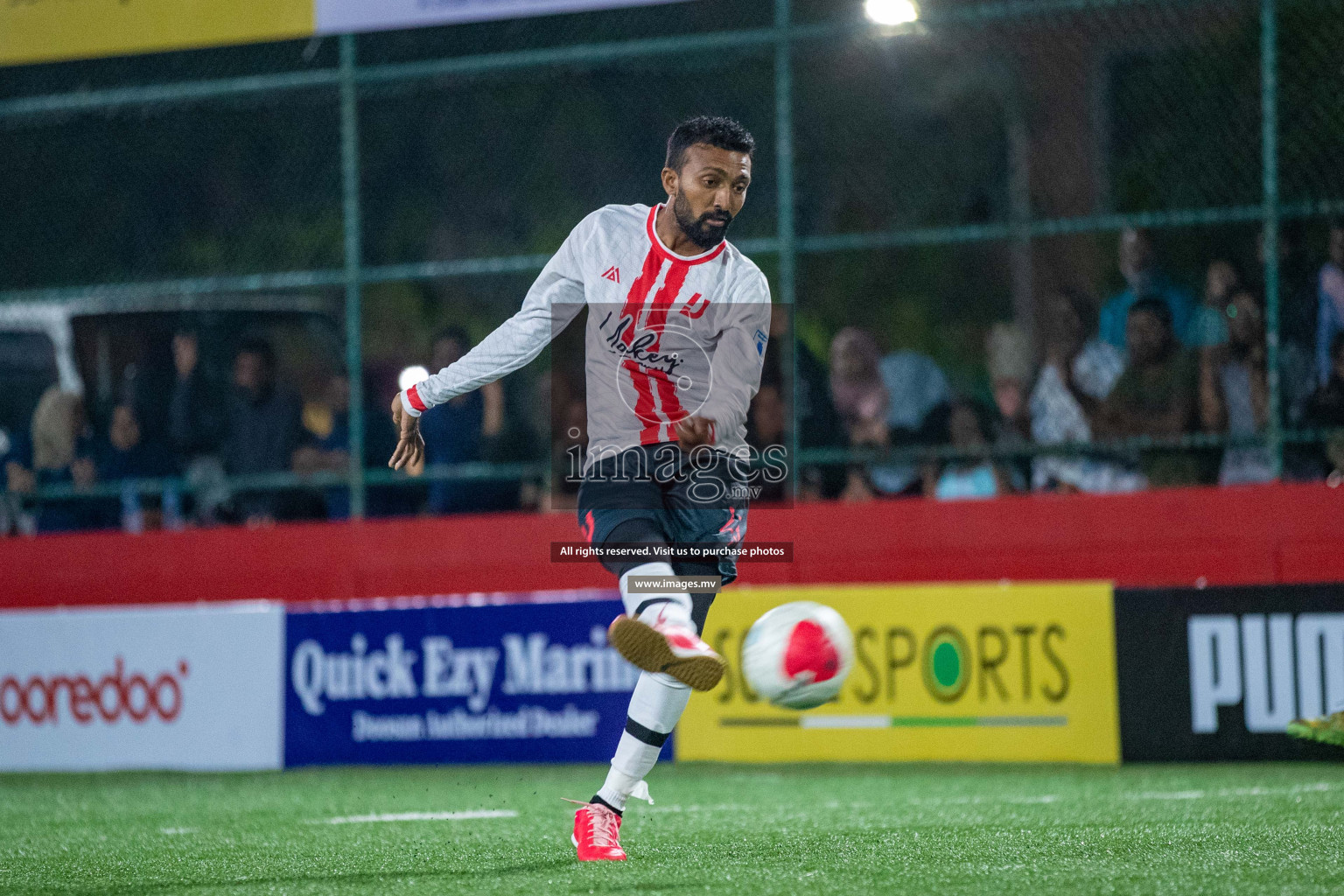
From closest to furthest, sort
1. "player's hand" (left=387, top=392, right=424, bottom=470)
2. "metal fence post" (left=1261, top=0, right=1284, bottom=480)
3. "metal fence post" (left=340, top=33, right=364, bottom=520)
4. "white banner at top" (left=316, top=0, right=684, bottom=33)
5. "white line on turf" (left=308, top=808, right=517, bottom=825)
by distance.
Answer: "player's hand" (left=387, top=392, right=424, bottom=470) → "white line on turf" (left=308, top=808, right=517, bottom=825) → "metal fence post" (left=1261, top=0, right=1284, bottom=480) → "white banner at top" (left=316, top=0, right=684, bottom=33) → "metal fence post" (left=340, top=33, right=364, bottom=520)

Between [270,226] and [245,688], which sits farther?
[270,226]

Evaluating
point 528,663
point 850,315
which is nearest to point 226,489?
point 528,663

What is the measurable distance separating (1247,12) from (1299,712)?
4157mm

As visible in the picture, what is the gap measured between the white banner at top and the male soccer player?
16.6 feet

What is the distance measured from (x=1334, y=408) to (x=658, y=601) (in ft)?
17.0

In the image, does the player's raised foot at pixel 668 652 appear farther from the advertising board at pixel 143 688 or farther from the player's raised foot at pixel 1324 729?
the advertising board at pixel 143 688

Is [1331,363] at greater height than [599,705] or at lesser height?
greater

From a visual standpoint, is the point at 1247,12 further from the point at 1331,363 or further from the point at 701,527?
the point at 701,527

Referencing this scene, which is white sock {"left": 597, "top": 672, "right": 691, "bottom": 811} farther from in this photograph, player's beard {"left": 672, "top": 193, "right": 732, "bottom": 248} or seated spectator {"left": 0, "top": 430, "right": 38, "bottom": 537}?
seated spectator {"left": 0, "top": 430, "right": 38, "bottom": 537}

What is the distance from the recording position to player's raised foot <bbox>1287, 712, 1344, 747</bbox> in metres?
7.40

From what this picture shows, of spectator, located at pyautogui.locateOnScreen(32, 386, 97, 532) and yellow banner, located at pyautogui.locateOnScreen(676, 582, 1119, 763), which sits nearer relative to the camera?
yellow banner, located at pyautogui.locateOnScreen(676, 582, 1119, 763)

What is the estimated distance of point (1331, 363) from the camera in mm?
9188

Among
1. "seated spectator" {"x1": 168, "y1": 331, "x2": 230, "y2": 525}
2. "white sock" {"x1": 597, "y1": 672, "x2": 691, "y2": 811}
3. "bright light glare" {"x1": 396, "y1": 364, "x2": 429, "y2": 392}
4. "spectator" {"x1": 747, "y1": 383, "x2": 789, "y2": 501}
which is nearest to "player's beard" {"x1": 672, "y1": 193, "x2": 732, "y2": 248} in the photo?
"bright light glare" {"x1": 396, "y1": 364, "x2": 429, "y2": 392}

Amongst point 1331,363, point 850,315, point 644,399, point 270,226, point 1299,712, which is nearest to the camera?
point 644,399
